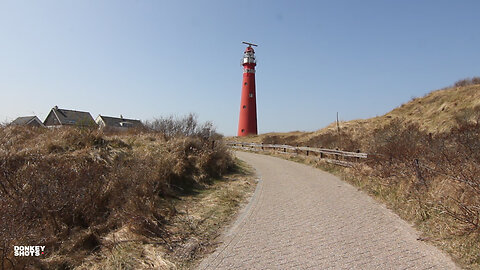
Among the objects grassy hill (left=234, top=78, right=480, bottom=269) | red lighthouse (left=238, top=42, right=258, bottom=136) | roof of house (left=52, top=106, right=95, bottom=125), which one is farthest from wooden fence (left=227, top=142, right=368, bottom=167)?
roof of house (left=52, top=106, right=95, bottom=125)

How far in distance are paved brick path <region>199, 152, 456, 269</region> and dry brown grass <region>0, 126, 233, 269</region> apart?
169 cm

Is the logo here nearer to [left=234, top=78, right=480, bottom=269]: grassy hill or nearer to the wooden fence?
[left=234, top=78, right=480, bottom=269]: grassy hill

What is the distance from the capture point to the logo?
3.73 metres

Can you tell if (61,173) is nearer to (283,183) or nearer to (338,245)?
(338,245)

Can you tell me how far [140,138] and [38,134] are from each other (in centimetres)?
348

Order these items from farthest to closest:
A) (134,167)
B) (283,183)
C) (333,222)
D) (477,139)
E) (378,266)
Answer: (283,183)
(477,139)
(134,167)
(333,222)
(378,266)

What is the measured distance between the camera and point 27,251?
12.7 feet

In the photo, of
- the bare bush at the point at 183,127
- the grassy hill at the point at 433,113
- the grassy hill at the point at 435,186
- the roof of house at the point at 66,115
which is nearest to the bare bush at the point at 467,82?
the grassy hill at the point at 433,113

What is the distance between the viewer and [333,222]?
18.4ft

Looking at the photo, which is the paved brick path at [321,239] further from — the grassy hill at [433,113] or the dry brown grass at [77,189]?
the grassy hill at [433,113]

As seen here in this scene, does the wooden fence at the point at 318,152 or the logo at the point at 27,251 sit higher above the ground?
the wooden fence at the point at 318,152

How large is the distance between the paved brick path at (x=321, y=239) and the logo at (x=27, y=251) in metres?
2.44

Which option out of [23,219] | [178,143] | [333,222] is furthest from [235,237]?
[178,143]

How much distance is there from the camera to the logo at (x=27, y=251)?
147 inches
